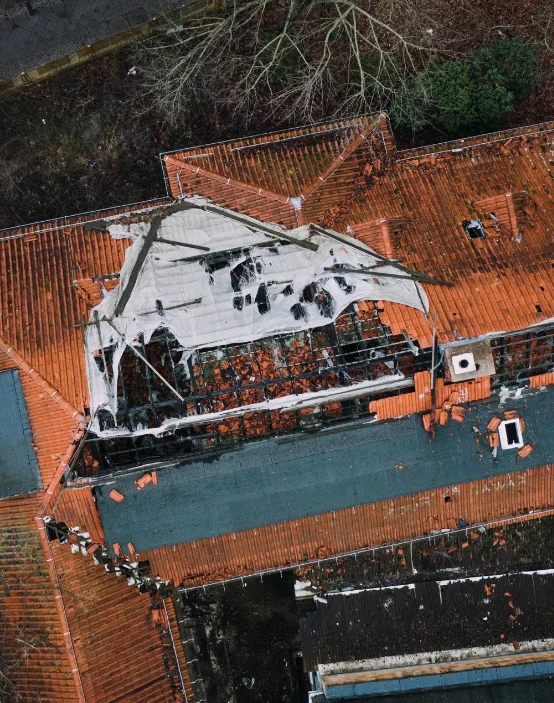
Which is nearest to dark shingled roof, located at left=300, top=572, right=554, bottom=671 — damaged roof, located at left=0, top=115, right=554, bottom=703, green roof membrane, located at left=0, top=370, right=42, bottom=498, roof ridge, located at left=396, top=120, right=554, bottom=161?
damaged roof, located at left=0, top=115, right=554, bottom=703

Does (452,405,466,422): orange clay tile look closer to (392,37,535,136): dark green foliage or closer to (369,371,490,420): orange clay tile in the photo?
(369,371,490,420): orange clay tile

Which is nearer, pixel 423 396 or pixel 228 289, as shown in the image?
pixel 423 396

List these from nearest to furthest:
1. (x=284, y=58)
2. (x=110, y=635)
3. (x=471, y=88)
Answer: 1. (x=110, y=635)
2. (x=471, y=88)
3. (x=284, y=58)

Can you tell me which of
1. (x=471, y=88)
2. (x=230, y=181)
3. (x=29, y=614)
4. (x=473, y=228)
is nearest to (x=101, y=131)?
(x=230, y=181)

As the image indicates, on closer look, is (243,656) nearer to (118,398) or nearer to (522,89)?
(118,398)

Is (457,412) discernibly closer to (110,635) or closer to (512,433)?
(512,433)

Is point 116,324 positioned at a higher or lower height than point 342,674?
higher

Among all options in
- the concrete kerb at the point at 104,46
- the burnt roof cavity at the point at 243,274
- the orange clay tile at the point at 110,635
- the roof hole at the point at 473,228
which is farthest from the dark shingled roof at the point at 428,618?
the concrete kerb at the point at 104,46

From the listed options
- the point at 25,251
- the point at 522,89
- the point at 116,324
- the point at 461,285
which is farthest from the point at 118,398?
the point at 522,89

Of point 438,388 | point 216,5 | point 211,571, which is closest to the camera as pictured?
point 438,388
